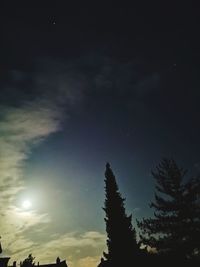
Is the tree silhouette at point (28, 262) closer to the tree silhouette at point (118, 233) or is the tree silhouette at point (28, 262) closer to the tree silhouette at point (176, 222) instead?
the tree silhouette at point (118, 233)

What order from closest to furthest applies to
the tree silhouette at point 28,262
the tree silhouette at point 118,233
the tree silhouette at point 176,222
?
the tree silhouette at point 176,222 → the tree silhouette at point 118,233 → the tree silhouette at point 28,262

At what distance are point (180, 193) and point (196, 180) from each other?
1563 millimetres

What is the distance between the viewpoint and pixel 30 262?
2292 inches

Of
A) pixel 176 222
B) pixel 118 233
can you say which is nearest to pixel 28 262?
pixel 118 233

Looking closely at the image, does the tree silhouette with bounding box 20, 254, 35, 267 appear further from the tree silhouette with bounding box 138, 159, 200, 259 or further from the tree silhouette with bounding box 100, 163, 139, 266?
the tree silhouette with bounding box 138, 159, 200, 259

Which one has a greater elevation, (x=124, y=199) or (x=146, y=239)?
(x=124, y=199)

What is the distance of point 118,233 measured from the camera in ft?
126

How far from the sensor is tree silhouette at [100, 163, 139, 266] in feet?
121

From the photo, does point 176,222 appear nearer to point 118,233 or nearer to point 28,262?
point 118,233

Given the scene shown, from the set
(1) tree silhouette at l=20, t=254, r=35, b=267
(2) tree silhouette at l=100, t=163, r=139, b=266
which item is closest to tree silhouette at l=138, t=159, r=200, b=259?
(2) tree silhouette at l=100, t=163, r=139, b=266

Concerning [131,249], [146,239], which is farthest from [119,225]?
[146,239]

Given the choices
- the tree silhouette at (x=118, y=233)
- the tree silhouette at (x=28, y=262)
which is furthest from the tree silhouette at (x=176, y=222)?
the tree silhouette at (x=28, y=262)

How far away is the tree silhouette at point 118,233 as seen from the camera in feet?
121

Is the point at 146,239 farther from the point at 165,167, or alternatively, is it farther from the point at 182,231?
the point at 165,167
